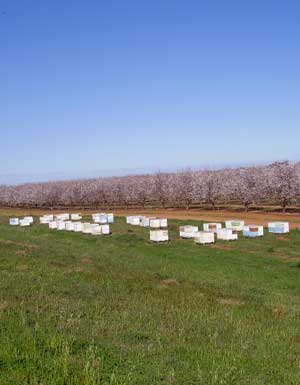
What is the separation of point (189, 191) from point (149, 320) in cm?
6060

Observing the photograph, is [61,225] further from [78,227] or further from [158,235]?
[158,235]

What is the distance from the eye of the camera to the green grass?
7.95 meters

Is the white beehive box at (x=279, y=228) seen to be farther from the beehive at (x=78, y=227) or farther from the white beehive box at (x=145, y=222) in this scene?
the beehive at (x=78, y=227)

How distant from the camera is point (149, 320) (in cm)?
1198

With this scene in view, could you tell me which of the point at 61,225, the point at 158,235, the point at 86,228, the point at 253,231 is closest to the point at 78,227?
the point at 86,228

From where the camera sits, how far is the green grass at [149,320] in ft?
26.1

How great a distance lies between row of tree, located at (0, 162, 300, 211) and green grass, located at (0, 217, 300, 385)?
34.2 metres

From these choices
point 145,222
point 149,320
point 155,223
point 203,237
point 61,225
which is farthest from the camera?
point 61,225

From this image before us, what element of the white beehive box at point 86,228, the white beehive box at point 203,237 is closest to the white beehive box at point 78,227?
the white beehive box at point 86,228

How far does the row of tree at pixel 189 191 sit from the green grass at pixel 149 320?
34188mm

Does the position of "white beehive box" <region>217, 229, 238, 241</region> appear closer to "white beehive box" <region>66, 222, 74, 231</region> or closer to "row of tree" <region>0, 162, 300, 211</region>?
"white beehive box" <region>66, 222, 74, 231</region>

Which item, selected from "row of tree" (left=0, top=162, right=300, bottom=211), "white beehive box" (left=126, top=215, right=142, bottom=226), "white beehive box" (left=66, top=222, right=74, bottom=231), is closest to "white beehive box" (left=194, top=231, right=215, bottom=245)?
"white beehive box" (left=66, top=222, right=74, bottom=231)

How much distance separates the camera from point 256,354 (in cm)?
966

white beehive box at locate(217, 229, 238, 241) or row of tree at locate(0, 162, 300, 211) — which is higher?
row of tree at locate(0, 162, 300, 211)
